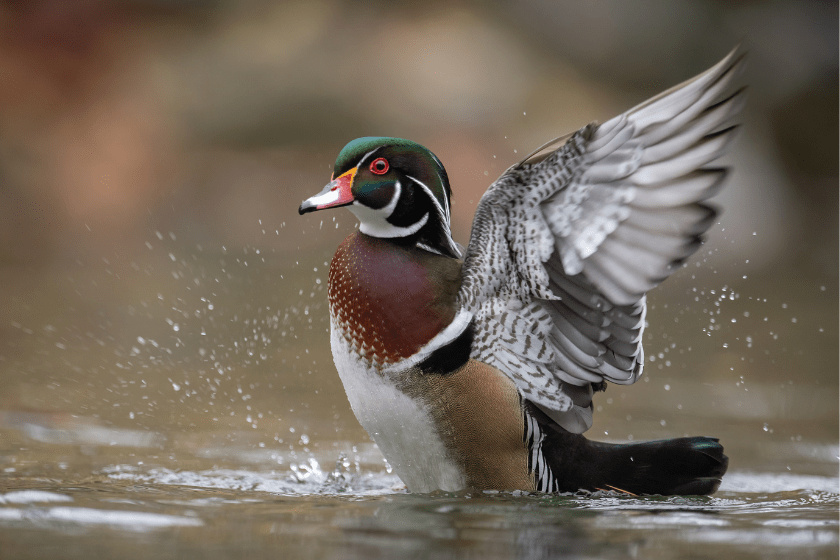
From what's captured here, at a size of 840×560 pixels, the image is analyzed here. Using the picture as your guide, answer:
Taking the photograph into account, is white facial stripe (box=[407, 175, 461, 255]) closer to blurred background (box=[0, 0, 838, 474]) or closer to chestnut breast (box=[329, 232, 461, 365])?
chestnut breast (box=[329, 232, 461, 365])

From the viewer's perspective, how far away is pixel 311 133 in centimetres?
892

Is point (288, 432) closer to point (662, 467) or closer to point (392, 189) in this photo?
point (392, 189)

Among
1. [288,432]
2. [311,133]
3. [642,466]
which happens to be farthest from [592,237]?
[311,133]

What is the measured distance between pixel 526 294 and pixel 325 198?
1.98ft

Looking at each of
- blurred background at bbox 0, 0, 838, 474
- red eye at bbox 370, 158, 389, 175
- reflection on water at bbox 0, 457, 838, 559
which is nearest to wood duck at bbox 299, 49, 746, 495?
red eye at bbox 370, 158, 389, 175

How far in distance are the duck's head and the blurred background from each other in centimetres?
293

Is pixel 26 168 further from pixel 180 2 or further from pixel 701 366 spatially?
pixel 701 366

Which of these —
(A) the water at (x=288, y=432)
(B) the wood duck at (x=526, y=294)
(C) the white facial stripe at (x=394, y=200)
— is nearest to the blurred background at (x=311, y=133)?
(A) the water at (x=288, y=432)

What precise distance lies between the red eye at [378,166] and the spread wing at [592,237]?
0.34 m

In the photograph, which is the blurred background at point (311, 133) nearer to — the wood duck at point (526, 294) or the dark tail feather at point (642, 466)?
the dark tail feather at point (642, 466)

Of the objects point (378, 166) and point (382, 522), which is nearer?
point (382, 522)

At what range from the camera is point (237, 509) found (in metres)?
2.15

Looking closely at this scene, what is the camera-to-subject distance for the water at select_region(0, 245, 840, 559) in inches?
74.9

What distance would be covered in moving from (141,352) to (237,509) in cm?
274
